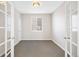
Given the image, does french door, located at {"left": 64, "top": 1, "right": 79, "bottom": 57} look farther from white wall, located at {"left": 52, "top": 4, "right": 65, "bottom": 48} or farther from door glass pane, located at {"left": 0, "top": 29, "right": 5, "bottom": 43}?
white wall, located at {"left": 52, "top": 4, "right": 65, "bottom": 48}

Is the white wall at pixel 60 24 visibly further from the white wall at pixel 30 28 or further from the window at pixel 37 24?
the window at pixel 37 24

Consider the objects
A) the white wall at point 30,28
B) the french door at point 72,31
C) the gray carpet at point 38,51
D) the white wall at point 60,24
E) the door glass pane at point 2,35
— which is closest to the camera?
the door glass pane at point 2,35

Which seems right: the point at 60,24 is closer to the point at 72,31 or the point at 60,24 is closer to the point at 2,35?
the point at 72,31

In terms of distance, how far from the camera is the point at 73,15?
8.81ft

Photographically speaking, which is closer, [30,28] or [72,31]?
[72,31]

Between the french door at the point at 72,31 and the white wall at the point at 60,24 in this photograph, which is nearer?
the french door at the point at 72,31

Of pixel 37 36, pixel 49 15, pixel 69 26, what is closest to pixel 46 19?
pixel 49 15

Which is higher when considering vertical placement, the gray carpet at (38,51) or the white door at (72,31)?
the white door at (72,31)

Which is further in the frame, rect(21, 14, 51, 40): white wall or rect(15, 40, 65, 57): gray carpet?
rect(21, 14, 51, 40): white wall

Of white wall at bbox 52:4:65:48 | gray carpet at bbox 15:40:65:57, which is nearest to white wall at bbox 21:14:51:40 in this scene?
white wall at bbox 52:4:65:48

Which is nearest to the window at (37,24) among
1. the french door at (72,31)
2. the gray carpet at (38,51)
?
the gray carpet at (38,51)

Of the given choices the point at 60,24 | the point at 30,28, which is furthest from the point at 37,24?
the point at 60,24

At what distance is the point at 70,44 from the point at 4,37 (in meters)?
1.64

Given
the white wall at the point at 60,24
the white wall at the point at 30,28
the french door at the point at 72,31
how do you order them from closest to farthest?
1. the french door at the point at 72,31
2. the white wall at the point at 60,24
3. the white wall at the point at 30,28
